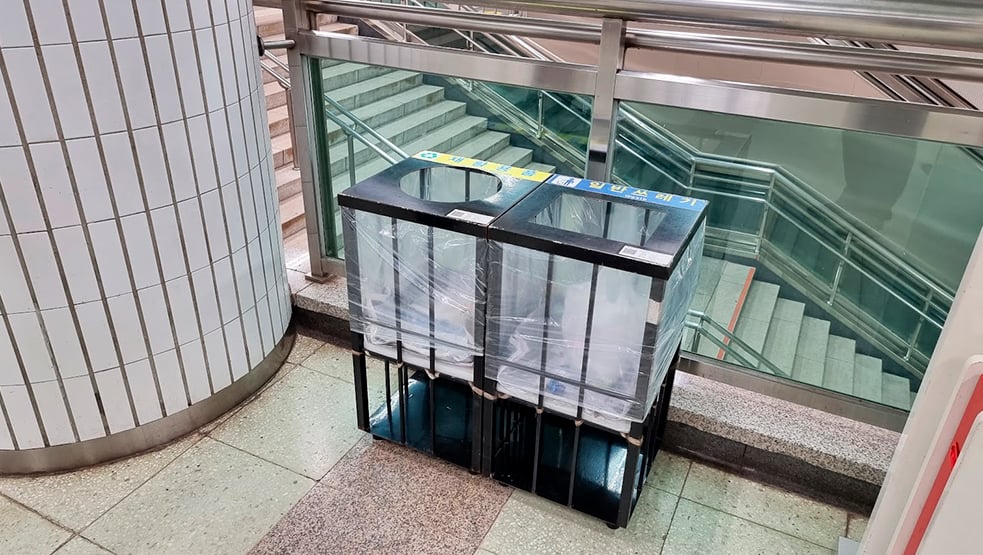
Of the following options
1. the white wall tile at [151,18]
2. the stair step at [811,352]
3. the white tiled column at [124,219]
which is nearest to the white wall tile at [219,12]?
the white tiled column at [124,219]

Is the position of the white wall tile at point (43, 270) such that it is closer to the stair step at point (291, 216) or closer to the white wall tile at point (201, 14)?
the white wall tile at point (201, 14)

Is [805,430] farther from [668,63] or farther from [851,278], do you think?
[668,63]

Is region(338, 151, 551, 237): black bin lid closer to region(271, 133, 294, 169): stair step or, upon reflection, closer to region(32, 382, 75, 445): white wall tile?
region(32, 382, 75, 445): white wall tile

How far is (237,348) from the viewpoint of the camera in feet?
7.60

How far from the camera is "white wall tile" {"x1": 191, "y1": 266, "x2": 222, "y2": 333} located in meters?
2.09

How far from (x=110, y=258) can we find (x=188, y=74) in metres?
0.56

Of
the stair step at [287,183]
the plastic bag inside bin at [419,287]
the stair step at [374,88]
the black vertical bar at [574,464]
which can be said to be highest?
the stair step at [374,88]

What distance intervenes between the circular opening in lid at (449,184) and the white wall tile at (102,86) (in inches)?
32.0

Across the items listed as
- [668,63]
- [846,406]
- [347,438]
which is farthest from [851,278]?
[668,63]

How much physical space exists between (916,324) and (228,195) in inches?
85.6

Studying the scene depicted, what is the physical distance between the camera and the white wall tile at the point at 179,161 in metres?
1.87

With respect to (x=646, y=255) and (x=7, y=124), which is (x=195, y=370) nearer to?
(x=7, y=124)

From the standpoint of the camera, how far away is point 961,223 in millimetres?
1846

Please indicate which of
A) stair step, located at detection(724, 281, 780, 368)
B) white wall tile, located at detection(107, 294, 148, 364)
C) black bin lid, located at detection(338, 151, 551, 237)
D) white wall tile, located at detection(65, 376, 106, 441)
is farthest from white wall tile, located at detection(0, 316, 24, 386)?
stair step, located at detection(724, 281, 780, 368)
